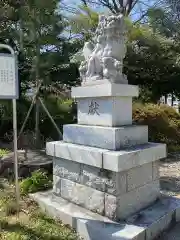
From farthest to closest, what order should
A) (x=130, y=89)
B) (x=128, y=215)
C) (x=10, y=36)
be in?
(x=10, y=36) < (x=130, y=89) < (x=128, y=215)

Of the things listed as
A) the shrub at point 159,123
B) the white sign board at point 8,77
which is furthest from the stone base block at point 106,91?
the shrub at point 159,123

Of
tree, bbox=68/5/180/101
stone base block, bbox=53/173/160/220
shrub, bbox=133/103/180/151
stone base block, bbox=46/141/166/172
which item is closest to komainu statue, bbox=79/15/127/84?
stone base block, bbox=46/141/166/172

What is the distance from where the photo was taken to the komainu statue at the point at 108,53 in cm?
355

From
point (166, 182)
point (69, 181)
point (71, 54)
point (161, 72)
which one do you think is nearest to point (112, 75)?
point (69, 181)

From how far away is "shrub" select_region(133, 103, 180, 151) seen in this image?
27.1 ft

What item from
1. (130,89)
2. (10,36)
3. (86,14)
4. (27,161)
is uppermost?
(86,14)

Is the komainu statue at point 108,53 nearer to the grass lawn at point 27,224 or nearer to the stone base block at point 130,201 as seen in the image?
the stone base block at point 130,201

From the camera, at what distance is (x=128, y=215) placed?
339cm

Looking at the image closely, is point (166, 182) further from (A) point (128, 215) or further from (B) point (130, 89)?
(B) point (130, 89)

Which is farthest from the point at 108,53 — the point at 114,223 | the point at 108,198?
the point at 114,223

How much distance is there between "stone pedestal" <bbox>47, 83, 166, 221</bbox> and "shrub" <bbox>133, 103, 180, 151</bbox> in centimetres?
444

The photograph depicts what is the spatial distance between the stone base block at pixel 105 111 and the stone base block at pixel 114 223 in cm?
116

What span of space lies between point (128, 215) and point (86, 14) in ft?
27.4

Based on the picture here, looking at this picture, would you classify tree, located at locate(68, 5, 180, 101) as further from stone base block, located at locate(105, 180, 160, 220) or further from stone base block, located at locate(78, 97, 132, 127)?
stone base block, located at locate(105, 180, 160, 220)
